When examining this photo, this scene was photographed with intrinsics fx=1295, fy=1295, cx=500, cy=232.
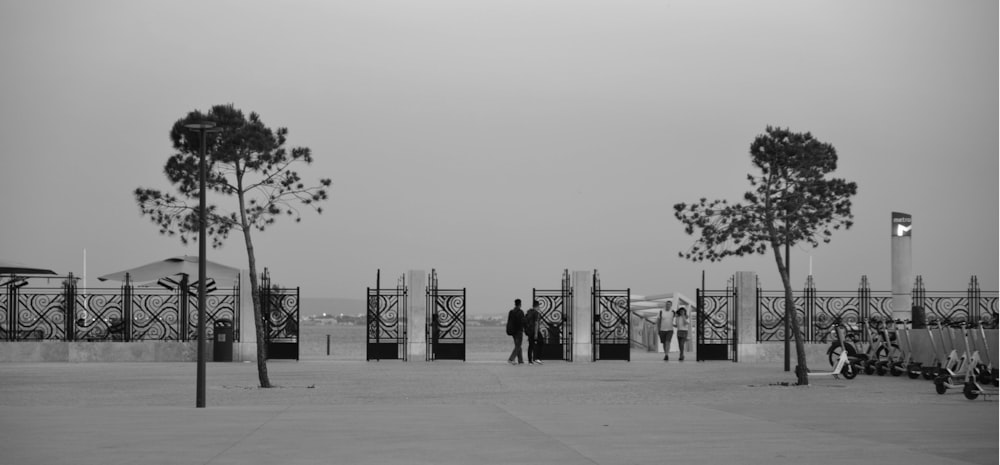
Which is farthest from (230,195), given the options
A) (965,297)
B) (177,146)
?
(965,297)

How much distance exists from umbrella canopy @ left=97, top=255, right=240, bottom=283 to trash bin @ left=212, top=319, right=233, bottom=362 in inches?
50.7

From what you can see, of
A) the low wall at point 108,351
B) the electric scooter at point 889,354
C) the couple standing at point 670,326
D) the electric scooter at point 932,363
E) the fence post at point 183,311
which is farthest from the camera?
the couple standing at point 670,326

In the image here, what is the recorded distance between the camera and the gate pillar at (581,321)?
33.2 metres

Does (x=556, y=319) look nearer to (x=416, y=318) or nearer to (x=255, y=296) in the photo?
(x=416, y=318)

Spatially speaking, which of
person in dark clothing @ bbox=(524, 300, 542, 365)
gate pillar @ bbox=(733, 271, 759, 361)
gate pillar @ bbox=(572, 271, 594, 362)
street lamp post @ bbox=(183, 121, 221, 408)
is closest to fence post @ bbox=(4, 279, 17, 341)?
person in dark clothing @ bbox=(524, 300, 542, 365)

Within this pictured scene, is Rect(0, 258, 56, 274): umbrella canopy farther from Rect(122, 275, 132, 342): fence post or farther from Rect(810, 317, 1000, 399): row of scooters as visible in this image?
Rect(810, 317, 1000, 399): row of scooters

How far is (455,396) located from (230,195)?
602 cm

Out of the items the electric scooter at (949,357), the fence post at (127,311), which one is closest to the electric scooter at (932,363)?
the electric scooter at (949,357)

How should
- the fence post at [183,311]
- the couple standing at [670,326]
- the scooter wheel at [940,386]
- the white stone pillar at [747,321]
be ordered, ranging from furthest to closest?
the couple standing at [670,326]
the white stone pillar at [747,321]
the fence post at [183,311]
the scooter wheel at [940,386]

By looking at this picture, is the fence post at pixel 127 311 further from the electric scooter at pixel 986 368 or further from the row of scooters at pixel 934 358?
A: the electric scooter at pixel 986 368

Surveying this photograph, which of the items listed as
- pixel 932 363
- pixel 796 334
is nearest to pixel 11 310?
pixel 796 334

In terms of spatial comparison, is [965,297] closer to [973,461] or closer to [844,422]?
[844,422]

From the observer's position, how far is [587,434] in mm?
13570

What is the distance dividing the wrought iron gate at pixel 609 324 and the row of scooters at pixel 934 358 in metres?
6.24
